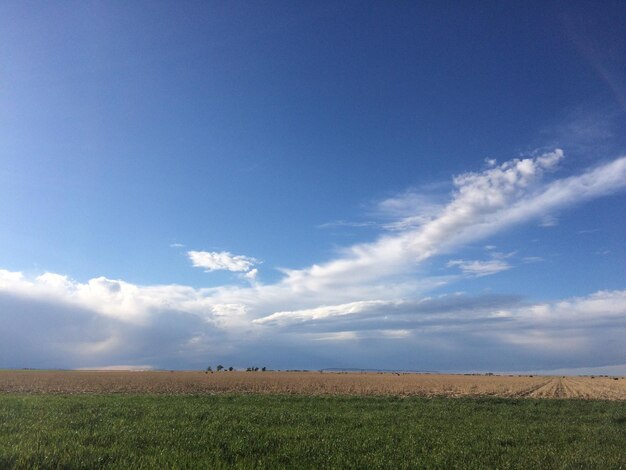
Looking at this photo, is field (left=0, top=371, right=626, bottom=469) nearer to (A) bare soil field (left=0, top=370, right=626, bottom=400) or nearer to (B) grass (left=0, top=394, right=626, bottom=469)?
(B) grass (left=0, top=394, right=626, bottom=469)

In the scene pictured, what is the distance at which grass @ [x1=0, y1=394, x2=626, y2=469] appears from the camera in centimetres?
1298

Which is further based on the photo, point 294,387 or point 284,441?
point 294,387

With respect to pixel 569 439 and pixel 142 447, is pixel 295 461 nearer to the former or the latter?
pixel 142 447

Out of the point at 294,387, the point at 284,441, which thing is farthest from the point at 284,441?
the point at 294,387

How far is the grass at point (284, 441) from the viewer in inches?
511

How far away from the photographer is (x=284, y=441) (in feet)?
53.3

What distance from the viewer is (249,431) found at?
18.1 m

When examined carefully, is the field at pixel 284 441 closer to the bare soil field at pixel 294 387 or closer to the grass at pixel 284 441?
the grass at pixel 284 441

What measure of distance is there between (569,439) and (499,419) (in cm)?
678

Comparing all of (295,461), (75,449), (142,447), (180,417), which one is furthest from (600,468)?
(180,417)

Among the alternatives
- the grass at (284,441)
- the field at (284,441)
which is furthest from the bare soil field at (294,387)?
the field at (284,441)

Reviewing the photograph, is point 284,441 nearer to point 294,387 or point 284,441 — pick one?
point 284,441

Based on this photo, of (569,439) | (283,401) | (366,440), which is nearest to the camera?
(366,440)

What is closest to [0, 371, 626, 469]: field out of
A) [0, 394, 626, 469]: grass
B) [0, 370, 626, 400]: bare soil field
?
[0, 394, 626, 469]: grass
